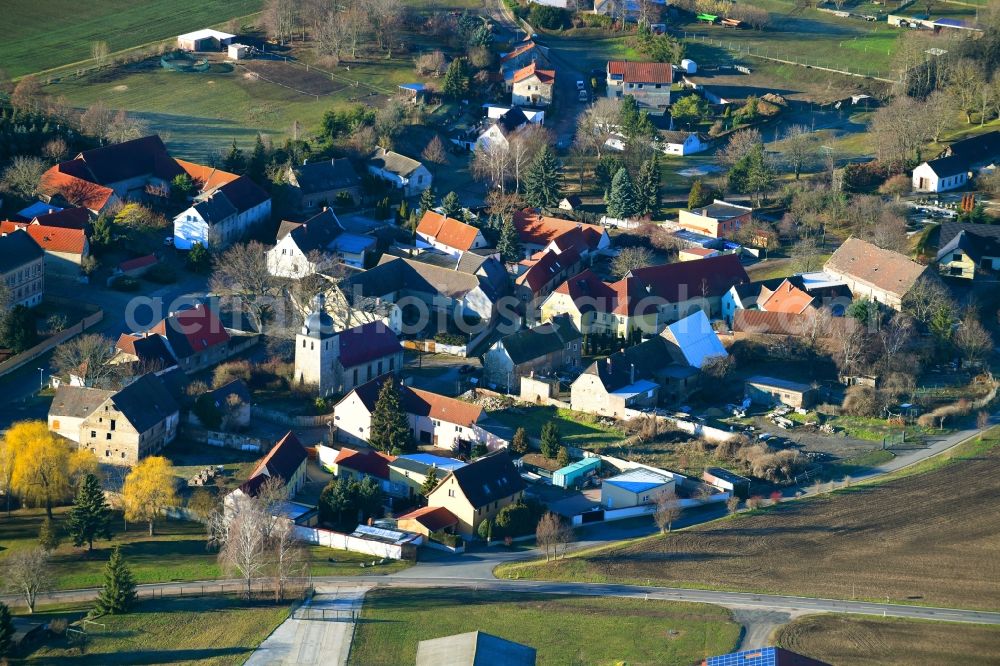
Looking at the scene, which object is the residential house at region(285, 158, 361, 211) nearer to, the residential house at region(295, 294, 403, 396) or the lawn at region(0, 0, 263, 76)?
the residential house at region(295, 294, 403, 396)

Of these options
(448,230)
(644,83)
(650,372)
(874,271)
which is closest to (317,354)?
(650,372)

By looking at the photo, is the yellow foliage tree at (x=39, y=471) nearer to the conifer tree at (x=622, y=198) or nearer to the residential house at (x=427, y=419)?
the residential house at (x=427, y=419)

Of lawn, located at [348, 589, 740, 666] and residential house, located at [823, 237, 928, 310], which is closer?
lawn, located at [348, 589, 740, 666]

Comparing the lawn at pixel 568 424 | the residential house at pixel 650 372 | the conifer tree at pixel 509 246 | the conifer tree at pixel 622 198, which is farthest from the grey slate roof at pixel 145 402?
the conifer tree at pixel 622 198

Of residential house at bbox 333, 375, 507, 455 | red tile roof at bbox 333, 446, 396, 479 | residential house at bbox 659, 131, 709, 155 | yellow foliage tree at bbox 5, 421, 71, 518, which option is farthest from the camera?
residential house at bbox 659, 131, 709, 155

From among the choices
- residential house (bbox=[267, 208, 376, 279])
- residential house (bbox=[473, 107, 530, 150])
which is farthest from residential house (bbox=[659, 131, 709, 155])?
residential house (bbox=[267, 208, 376, 279])

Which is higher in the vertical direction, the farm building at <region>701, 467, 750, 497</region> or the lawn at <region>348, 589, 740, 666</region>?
the lawn at <region>348, 589, 740, 666</region>

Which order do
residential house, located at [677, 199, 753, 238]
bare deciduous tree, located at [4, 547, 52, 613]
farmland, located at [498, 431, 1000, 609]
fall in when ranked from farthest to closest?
residential house, located at [677, 199, 753, 238], farmland, located at [498, 431, 1000, 609], bare deciduous tree, located at [4, 547, 52, 613]

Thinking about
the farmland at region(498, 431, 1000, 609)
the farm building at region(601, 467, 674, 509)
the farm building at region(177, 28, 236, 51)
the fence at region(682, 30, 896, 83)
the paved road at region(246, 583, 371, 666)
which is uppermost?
the farm building at region(177, 28, 236, 51)
